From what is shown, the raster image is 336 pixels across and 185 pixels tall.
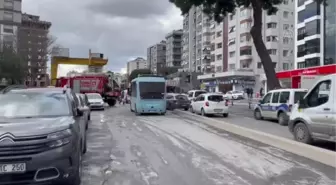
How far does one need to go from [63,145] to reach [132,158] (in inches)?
146

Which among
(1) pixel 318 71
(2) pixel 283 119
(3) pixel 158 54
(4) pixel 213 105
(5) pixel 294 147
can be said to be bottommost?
(5) pixel 294 147

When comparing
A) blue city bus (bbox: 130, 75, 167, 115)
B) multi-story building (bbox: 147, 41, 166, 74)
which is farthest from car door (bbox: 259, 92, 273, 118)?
multi-story building (bbox: 147, 41, 166, 74)

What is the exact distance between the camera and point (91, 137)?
13523 millimetres

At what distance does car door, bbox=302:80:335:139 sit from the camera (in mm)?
10345

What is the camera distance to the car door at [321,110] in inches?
407

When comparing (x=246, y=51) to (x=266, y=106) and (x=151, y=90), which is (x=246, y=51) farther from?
(x=266, y=106)

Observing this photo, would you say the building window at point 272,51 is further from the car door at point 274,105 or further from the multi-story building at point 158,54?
the multi-story building at point 158,54

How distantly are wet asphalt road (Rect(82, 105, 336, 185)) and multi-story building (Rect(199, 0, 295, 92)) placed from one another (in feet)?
224

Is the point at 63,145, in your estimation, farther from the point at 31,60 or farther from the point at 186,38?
the point at 186,38

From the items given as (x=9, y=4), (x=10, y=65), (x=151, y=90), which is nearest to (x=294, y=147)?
(x=151, y=90)

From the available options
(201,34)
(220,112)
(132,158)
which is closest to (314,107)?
(132,158)

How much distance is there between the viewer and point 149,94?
25.2 meters

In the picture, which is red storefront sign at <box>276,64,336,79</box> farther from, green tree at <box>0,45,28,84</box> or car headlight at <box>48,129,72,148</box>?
car headlight at <box>48,129,72,148</box>

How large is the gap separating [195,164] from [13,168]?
13.8 feet
